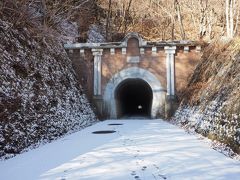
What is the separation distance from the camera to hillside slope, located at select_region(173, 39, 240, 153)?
852 centimetres

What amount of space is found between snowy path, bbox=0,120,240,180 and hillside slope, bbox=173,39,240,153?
734 mm

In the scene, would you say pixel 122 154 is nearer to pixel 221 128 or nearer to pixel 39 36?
pixel 221 128

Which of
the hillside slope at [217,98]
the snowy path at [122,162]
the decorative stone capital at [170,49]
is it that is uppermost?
the decorative stone capital at [170,49]

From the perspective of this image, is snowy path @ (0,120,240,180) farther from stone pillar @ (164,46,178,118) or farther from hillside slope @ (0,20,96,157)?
stone pillar @ (164,46,178,118)

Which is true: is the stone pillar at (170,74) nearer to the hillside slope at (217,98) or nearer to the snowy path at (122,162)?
the hillside slope at (217,98)

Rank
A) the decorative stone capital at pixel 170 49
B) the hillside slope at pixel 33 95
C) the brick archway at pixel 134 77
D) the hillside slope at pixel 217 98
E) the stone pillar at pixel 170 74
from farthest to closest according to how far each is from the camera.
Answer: the brick archway at pixel 134 77 < the decorative stone capital at pixel 170 49 < the stone pillar at pixel 170 74 < the hillside slope at pixel 217 98 < the hillside slope at pixel 33 95

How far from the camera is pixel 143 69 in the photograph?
1959cm

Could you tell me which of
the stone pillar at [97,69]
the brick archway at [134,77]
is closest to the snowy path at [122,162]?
the brick archway at [134,77]

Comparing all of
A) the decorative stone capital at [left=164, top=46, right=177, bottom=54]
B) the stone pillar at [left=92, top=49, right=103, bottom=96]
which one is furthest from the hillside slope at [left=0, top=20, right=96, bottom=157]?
the decorative stone capital at [left=164, top=46, right=177, bottom=54]

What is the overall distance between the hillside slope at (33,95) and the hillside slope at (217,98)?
493 centimetres

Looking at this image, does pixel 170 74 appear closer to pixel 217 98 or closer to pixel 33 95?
pixel 217 98

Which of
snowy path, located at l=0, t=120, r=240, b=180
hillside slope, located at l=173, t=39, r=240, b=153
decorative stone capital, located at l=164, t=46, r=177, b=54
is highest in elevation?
decorative stone capital, located at l=164, t=46, r=177, b=54

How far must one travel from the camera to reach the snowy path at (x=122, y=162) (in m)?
5.70

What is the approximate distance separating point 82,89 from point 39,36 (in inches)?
205
